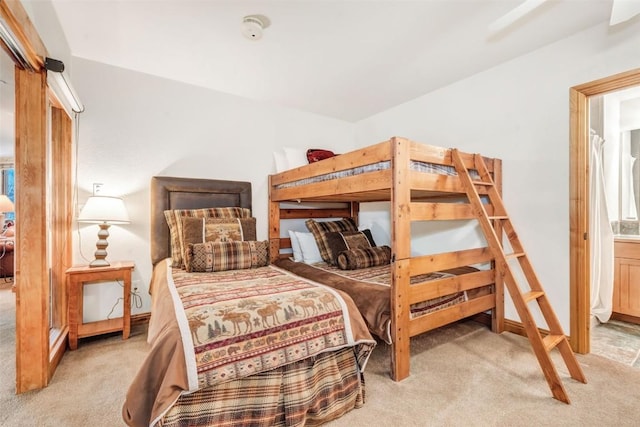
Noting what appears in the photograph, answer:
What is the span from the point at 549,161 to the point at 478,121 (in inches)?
29.8

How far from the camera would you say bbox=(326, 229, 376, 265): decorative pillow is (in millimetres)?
3070

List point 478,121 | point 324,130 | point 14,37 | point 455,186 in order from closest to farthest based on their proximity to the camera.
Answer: point 14,37, point 455,186, point 478,121, point 324,130

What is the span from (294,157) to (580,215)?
8.91ft

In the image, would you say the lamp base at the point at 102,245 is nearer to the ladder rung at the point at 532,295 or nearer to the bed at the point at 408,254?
the bed at the point at 408,254

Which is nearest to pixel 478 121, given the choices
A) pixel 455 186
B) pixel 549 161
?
pixel 549 161

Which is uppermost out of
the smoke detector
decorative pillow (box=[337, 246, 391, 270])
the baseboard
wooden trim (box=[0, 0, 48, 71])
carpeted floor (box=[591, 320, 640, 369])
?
the smoke detector

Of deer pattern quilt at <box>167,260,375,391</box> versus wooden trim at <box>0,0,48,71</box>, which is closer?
deer pattern quilt at <box>167,260,375,391</box>

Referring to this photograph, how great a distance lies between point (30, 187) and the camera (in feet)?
5.70

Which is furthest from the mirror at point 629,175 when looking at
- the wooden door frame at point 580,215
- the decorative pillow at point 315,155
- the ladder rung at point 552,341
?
the decorative pillow at point 315,155

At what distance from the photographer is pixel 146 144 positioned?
9.52 ft

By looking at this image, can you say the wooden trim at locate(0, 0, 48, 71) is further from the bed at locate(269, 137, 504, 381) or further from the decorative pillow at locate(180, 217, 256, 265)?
the bed at locate(269, 137, 504, 381)

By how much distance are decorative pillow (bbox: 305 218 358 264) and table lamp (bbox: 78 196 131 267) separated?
1811 mm

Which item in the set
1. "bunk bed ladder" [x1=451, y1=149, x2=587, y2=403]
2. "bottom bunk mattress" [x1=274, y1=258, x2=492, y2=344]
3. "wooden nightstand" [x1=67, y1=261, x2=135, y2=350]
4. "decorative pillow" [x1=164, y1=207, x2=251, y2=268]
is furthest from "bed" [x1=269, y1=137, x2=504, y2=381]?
"wooden nightstand" [x1=67, y1=261, x2=135, y2=350]

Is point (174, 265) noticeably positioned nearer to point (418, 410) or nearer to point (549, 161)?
point (418, 410)
